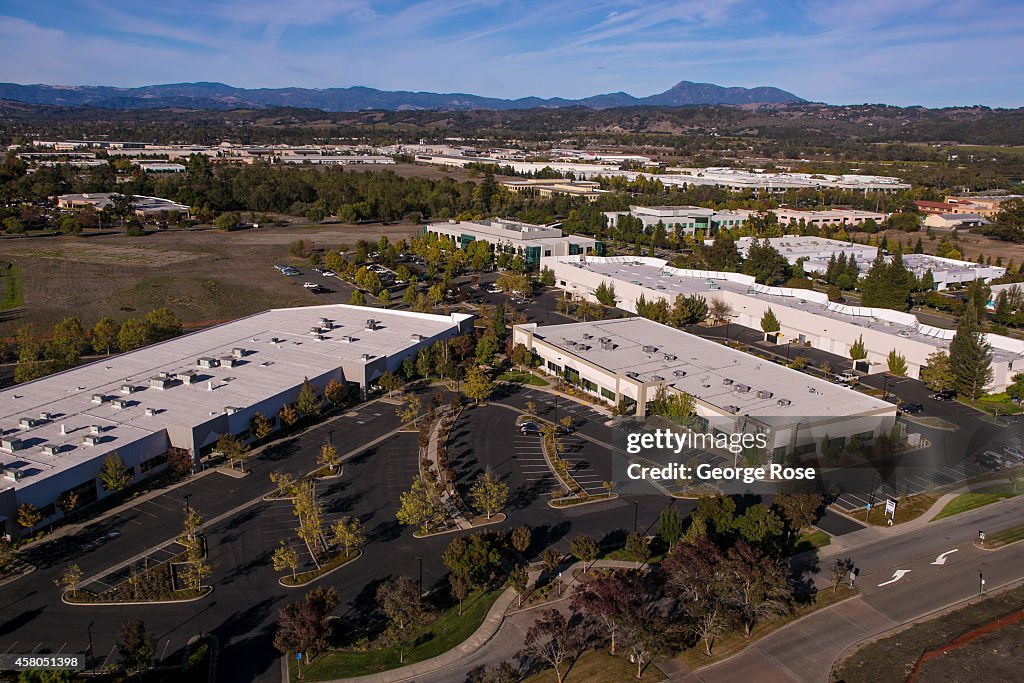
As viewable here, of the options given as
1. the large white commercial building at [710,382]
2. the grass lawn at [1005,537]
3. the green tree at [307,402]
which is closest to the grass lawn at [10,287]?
the green tree at [307,402]

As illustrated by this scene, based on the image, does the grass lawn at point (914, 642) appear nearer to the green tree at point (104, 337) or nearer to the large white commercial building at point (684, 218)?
the green tree at point (104, 337)

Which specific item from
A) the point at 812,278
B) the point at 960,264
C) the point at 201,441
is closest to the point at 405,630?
the point at 201,441

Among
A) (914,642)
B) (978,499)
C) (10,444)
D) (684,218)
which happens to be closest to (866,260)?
(684,218)

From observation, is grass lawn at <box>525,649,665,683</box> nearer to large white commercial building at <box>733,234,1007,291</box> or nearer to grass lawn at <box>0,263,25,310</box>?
grass lawn at <box>0,263,25,310</box>

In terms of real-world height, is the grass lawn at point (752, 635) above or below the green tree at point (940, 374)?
below

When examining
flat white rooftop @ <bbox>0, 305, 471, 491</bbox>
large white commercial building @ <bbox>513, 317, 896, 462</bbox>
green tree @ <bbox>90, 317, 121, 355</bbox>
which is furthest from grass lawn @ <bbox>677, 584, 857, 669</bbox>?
green tree @ <bbox>90, 317, 121, 355</bbox>

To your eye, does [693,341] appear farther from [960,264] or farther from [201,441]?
[960,264]
